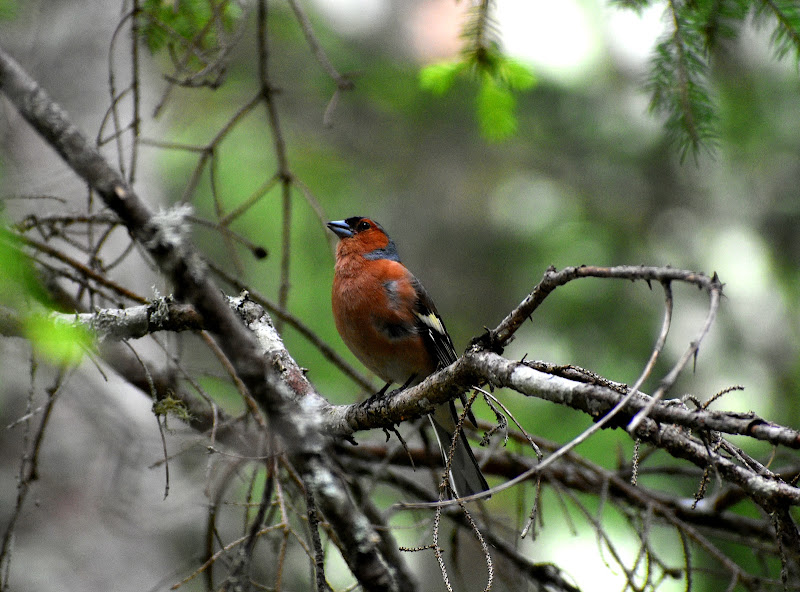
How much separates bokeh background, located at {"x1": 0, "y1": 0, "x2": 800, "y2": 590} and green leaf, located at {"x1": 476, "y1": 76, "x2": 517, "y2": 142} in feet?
2.68

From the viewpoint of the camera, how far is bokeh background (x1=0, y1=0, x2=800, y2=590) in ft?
18.3

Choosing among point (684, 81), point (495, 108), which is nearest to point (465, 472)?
point (495, 108)

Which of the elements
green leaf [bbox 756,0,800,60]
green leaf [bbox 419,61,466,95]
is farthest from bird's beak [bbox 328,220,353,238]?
green leaf [bbox 756,0,800,60]

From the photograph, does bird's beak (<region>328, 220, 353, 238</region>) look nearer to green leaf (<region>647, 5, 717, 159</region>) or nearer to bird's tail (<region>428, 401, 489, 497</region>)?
bird's tail (<region>428, 401, 489, 497</region>)

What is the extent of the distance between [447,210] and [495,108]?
5.04 meters

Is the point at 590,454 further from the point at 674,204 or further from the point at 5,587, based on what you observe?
the point at 5,587

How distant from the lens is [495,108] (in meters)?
4.22

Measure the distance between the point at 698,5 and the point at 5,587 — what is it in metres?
3.39

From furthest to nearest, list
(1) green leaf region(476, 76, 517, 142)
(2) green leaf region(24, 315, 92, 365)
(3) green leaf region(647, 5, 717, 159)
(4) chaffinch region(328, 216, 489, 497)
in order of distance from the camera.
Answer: (4) chaffinch region(328, 216, 489, 497) < (1) green leaf region(476, 76, 517, 142) < (3) green leaf region(647, 5, 717, 159) < (2) green leaf region(24, 315, 92, 365)

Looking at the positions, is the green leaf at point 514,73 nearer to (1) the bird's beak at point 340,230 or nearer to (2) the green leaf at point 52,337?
(1) the bird's beak at point 340,230

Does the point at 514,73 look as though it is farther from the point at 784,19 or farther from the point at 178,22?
the point at 178,22

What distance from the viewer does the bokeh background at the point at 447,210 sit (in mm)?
5566

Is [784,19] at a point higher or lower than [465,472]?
higher

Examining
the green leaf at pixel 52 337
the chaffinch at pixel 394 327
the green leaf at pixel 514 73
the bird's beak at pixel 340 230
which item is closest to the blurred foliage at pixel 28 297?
the green leaf at pixel 52 337
